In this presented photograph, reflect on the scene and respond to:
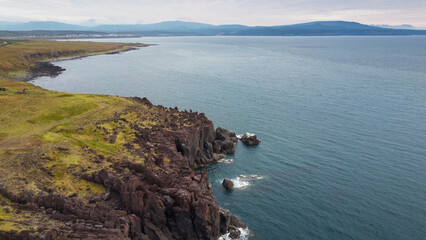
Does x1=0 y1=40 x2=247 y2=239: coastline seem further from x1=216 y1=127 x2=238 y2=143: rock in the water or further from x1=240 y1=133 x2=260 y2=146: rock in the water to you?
x1=240 y1=133 x2=260 y2=146: rock in the water

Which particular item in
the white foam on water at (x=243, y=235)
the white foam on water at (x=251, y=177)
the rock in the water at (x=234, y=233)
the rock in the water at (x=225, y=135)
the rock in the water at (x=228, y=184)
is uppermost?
the rock in the water at (x=225, y=135)

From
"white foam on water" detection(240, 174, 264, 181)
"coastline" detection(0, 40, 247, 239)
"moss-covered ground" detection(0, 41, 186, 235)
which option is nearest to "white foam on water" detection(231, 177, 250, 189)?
"white foam on water" detection(240, 174, 264, 181)

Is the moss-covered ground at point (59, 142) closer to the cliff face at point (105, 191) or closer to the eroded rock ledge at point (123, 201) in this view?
the cliff face at point (105, 191)

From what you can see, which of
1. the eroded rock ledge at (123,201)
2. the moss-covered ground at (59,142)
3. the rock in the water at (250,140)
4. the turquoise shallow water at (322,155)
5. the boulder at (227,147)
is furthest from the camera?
the rock in the water at (250,140)

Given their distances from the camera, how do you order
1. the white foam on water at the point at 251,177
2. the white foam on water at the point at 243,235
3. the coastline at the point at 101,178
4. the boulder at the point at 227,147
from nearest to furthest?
the coastline at the point at 101,178
the white foam on water at the point at 243,235
the white foam on water at the point at 251,177
the boulder at the point at 227,147

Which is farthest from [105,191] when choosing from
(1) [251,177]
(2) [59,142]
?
(1) [251,177]

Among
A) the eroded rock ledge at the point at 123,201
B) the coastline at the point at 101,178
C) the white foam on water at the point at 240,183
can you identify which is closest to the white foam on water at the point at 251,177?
the white foam on water at the point at 240,183

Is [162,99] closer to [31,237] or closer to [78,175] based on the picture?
[78,175]
